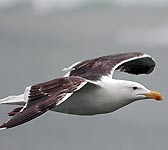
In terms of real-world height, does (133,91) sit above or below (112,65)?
below

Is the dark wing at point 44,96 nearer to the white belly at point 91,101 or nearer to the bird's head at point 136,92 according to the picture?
the white belly at point 91,101

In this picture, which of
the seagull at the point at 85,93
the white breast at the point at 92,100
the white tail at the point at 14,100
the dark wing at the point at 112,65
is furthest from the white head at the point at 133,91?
the white tail at the point at 14,100

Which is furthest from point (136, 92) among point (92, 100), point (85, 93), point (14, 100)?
point (14, 100)

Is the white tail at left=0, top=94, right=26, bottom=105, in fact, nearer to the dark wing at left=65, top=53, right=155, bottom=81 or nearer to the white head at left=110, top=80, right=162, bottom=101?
the dark wing at left=65, top=53, right=155, bottom=81

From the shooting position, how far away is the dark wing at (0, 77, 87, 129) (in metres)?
15.4

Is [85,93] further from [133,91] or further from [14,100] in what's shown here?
[14,100]

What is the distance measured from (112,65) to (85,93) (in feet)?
7.28

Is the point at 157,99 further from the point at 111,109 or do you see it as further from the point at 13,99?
the point at 13,99

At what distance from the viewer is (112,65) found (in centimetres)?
1995

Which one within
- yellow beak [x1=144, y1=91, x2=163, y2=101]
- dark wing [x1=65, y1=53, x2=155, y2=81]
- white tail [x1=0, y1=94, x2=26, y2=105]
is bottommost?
yellow beak [x1=144, y1=91, x2=163, y2=101]

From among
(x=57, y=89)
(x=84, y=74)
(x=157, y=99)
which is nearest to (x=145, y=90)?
(x=157, y=99)

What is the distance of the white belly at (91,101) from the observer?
1789cm

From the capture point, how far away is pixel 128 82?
60.5ft

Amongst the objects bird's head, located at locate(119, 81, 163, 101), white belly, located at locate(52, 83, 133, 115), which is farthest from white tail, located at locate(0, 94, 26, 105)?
bird's head, located at locate(119, 81, 163, 101)
